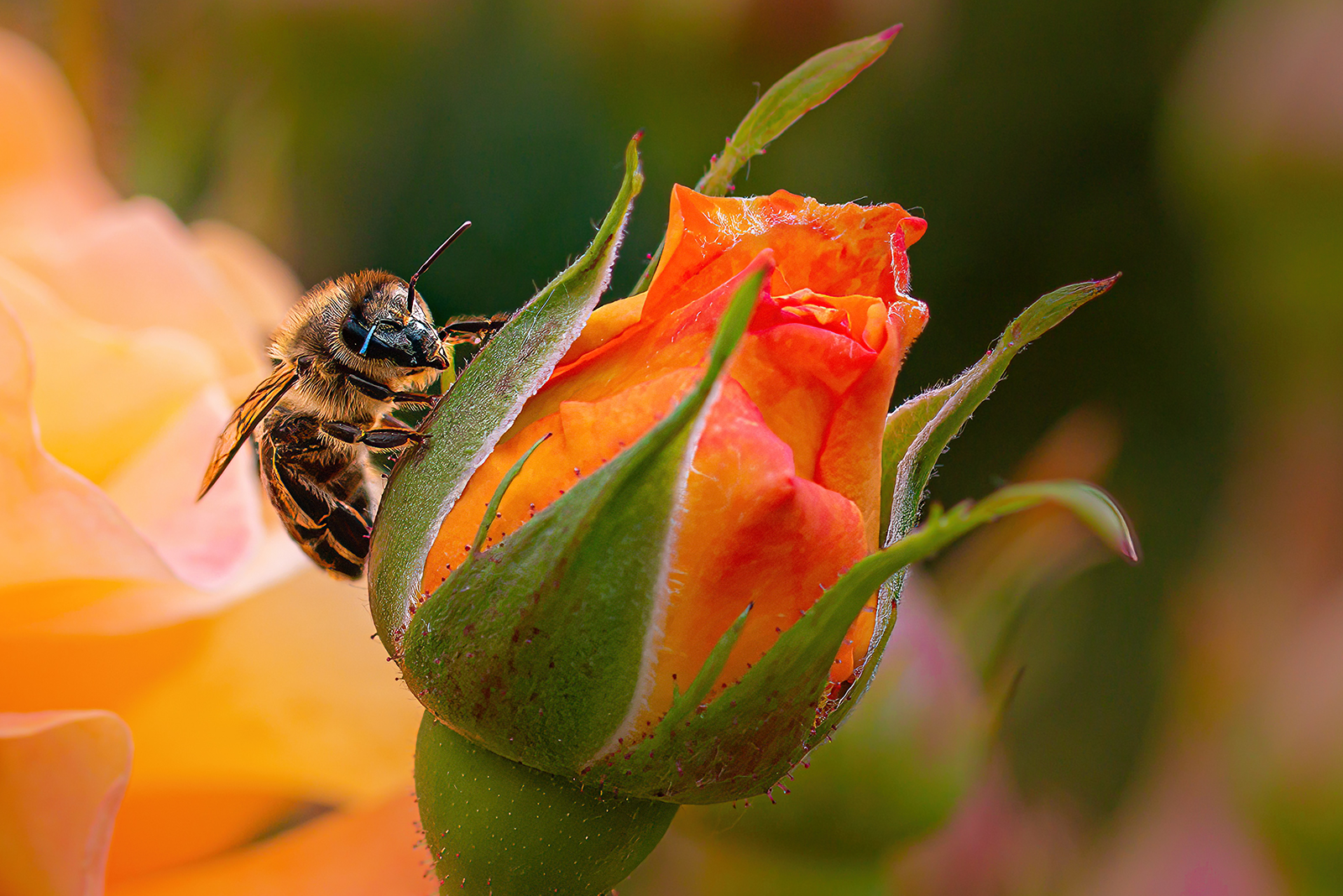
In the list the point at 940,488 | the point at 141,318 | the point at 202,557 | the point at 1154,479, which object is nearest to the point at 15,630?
the point at 202,557

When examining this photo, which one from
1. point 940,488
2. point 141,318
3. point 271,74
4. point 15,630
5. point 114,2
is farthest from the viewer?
point 940,488

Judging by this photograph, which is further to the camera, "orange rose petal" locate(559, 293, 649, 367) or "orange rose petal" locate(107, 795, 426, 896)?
"orange rose petal" locate(107, 795, 426, 896)

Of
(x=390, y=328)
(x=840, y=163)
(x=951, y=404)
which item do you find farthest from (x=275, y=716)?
(x=840, y=163)

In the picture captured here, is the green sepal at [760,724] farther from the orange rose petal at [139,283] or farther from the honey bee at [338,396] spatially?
the orange rose petal at [139,283]

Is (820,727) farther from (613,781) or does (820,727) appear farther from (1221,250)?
(1221,250)

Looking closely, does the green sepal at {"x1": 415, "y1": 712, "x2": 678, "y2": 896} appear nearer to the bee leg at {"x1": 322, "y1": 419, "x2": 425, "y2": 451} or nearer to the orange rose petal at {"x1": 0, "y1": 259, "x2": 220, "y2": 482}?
the bee leg at {"x1": 322, "y1": 419, "x2": 425, "y2": 451}

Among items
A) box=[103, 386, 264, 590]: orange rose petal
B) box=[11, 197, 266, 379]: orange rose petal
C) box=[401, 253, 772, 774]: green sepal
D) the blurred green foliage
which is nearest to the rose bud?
box=[401, 253, 772, 774]: green sepal
